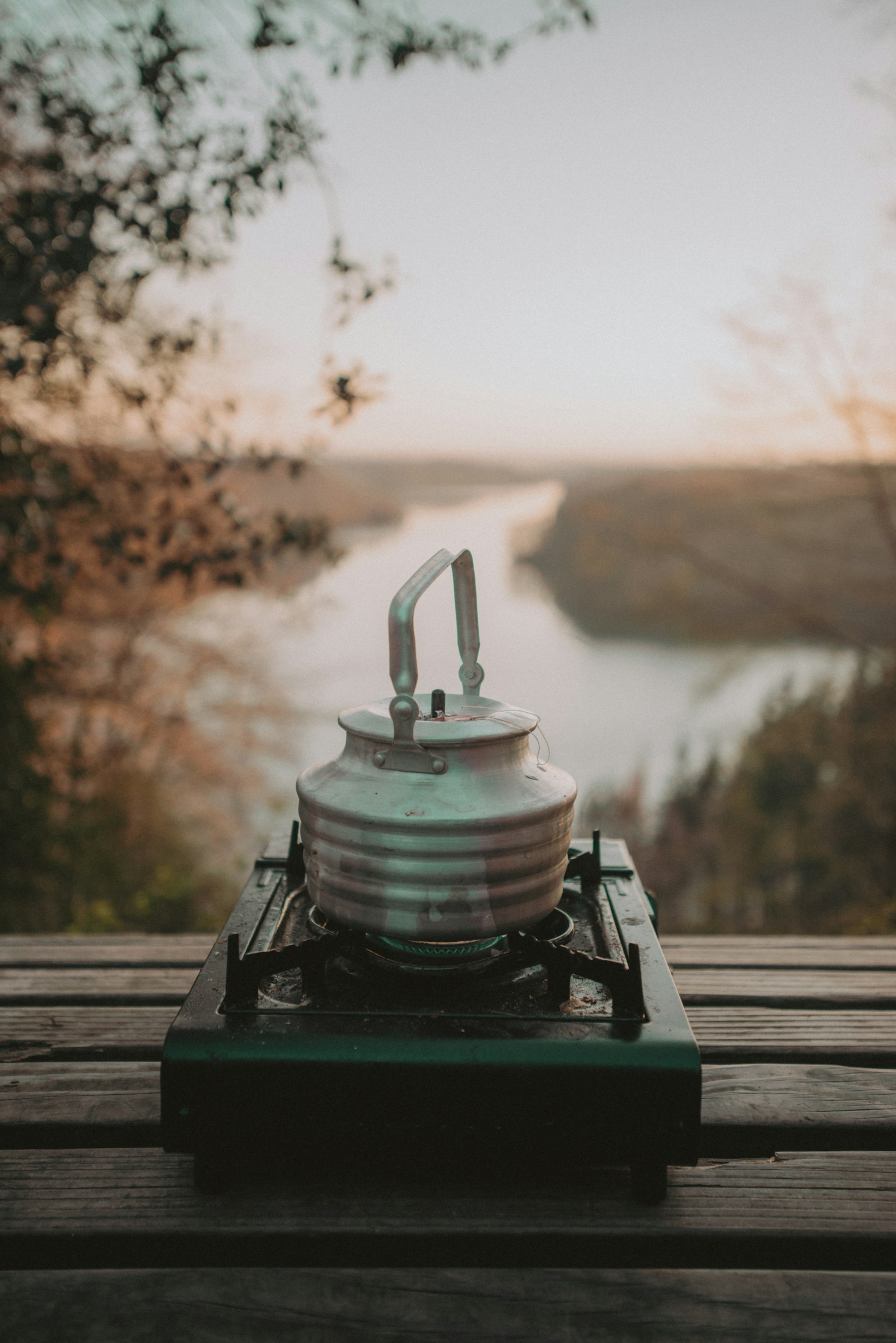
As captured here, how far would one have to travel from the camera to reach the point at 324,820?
1398 mm

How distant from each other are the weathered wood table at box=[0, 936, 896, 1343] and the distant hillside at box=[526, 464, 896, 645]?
26.5ft

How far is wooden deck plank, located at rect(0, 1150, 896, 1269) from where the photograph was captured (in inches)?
50.2

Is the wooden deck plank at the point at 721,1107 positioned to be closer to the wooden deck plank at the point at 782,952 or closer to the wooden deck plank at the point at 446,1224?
the wooden deck plank at the point at 446,1224

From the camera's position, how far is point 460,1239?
1.28 metres

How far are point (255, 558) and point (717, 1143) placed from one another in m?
2.79

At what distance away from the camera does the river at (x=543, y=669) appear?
1227cm

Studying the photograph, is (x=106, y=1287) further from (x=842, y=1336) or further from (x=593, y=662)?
(x=593, y=662)

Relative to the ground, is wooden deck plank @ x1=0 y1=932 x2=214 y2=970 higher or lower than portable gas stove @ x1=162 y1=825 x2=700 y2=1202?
lower

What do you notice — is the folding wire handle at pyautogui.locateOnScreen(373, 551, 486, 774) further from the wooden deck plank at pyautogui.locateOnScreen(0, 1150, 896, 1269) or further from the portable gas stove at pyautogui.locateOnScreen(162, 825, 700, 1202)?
the wooden deck plank at pyautogui.locateOnScreen(0, 1150, 896, 1269)

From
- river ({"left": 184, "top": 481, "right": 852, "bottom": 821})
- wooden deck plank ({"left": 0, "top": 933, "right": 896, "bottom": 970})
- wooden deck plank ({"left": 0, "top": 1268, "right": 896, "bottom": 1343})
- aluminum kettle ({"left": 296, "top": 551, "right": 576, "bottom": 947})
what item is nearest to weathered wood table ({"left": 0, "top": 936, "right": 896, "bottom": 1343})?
wooden deck plank ({"left": 0, "top": 1268, "right": 896, "bottom": 1343})

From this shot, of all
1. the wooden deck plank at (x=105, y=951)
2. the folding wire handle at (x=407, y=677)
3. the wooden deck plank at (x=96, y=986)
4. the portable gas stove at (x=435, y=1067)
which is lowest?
the wooden deck plank at (x=105, y=951)

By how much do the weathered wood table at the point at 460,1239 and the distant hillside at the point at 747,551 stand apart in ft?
26.5

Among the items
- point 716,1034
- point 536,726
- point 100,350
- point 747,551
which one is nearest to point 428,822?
point 536,726

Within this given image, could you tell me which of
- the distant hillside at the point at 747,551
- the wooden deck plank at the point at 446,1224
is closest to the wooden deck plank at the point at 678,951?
the wooden deck plank at the point at 446,1224
